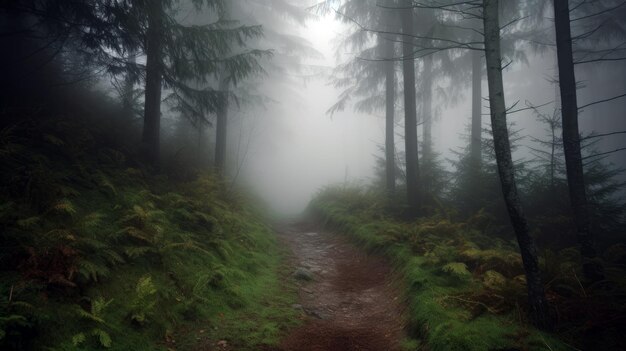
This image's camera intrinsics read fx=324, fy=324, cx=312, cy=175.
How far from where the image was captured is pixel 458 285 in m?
6.56

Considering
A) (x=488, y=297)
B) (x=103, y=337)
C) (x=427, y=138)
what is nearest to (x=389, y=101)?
(x=427, y=138)

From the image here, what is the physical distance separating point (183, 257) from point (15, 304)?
335cm

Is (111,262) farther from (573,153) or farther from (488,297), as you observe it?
(573,153)

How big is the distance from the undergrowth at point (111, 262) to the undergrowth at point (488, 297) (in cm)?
271

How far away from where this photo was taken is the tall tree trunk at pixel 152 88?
1034cm

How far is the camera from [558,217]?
9.73m

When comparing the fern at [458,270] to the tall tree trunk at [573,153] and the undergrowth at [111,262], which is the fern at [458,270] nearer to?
the tall tree trunk at [573,153]

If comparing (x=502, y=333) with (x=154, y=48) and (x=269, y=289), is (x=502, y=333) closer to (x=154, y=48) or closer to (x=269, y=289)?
(x=269, y=289)

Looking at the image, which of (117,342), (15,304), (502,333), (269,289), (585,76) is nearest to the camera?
(15,304)

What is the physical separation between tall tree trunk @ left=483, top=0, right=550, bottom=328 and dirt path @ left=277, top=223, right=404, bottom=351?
2284 millimetres

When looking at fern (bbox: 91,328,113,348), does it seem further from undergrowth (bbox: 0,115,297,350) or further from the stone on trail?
the stone on trail

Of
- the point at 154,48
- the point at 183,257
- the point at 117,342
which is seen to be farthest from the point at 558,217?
the point at 154,48

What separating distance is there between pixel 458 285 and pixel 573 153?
138 inches

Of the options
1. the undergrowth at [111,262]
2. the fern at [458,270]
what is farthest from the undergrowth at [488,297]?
the undergrowth at [111,262]
